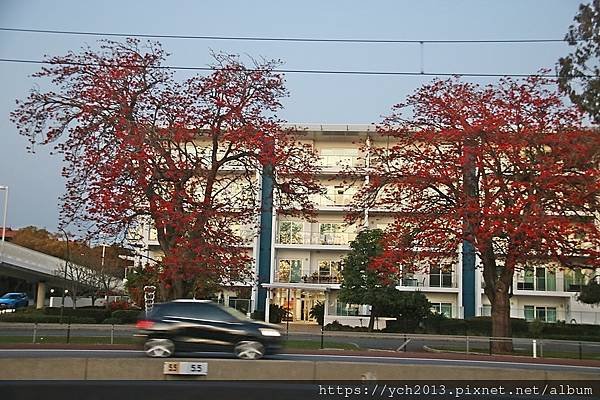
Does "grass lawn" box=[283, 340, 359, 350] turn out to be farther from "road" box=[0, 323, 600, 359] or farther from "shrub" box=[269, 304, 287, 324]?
"shrub" box=[269, 304, 287, 324]

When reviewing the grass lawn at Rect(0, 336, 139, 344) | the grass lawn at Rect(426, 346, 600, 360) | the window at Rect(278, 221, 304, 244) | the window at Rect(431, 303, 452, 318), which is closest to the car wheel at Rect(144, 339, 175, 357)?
the grass lawn at Rect(0, 336, 139, 344)

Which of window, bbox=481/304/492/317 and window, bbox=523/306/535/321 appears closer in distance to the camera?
window, bbox=481/304/492/317

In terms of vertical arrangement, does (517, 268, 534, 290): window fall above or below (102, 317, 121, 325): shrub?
above

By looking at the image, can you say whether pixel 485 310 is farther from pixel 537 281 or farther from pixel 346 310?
pixel 346 310

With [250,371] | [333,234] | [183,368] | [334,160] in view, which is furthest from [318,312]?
[183,368]

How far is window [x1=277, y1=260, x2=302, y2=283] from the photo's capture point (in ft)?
165

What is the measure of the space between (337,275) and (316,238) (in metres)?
3.21

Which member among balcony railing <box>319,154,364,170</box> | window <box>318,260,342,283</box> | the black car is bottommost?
the black car

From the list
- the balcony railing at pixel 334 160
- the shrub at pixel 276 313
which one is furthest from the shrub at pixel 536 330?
the shrub at pixel 276 313

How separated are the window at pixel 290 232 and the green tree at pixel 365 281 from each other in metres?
6.74

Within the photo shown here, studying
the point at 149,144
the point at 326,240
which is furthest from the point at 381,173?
the point at 326,240

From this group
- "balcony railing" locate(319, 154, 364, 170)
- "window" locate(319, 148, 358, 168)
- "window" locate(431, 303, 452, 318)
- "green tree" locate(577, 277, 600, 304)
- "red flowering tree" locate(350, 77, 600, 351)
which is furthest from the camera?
"window" locate(319, 148, 358, 168)

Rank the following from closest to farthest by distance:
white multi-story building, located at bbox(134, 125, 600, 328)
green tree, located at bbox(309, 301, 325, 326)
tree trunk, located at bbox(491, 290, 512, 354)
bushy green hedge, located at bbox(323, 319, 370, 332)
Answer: tree trunk, located at bbox(491, 290, 512, 354) < bushy green hedge, located at bbox(323, 319, 370, 332) < white multi-story building, located at bbox(134, 125, 600, 328) < green tree, located at bbox(309, 301, 325, 326)

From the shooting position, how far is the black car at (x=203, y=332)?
55.4ft
